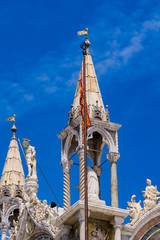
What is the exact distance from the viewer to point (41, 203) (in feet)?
122

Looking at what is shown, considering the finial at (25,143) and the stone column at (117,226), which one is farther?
the finial at (25,143)

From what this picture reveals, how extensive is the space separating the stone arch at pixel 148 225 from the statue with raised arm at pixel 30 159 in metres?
7.35

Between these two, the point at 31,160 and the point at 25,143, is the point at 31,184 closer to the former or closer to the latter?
the point at 31,160

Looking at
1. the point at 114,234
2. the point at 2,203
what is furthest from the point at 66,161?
the point at 2,203

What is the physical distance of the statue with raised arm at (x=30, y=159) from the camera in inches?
1513

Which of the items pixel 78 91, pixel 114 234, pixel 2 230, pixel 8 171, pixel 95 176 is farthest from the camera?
pixel 8 171

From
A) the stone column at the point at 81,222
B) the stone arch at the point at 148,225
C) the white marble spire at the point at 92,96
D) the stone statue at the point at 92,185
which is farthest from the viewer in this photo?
the white marble spire at the point at 92,96

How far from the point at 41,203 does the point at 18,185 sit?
7328 millimetres

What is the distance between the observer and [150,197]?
109ft

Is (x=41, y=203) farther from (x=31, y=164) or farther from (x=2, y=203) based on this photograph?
(x=2, y=203)

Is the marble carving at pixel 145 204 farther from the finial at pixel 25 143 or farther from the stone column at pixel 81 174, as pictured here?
the finial at pixel 25 143

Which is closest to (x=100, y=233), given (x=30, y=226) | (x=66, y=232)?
(x=66, y=232)

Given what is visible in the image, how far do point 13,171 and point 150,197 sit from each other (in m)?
14.0

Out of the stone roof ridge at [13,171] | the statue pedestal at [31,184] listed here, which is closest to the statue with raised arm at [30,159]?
the statue pedestal at [31,184]
